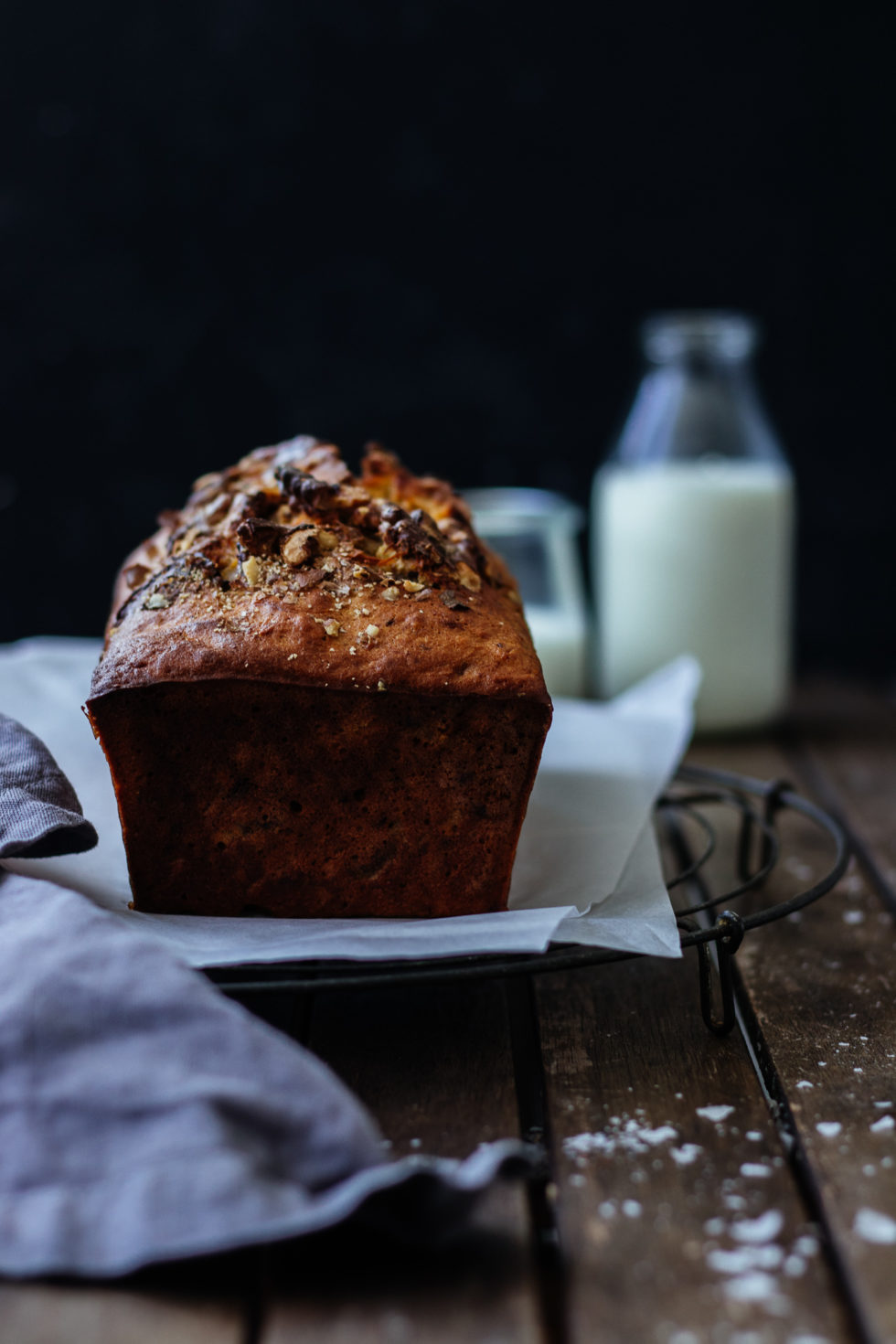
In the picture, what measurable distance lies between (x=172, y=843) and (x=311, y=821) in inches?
4.6

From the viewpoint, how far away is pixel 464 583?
3.54ft

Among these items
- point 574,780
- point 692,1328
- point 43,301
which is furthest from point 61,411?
point 692,1328

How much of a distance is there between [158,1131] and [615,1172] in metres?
0.28

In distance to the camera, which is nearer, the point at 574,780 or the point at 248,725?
the point at 248,725

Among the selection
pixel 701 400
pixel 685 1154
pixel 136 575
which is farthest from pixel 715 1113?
pixel 701 400

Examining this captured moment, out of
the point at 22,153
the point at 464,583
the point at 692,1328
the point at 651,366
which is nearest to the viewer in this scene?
the point at 692,1328

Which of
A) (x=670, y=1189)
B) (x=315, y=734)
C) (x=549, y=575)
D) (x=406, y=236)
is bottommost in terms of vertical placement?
(x=549, y=575)

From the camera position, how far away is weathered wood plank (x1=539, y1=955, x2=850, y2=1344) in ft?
2.06

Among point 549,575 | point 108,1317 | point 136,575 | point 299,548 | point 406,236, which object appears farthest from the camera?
point 406,236

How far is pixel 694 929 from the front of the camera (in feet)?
3.24

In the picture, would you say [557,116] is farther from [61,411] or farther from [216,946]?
[216,946]

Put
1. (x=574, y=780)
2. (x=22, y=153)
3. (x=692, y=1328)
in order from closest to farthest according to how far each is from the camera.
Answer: (x=692, y=1328) < (x=574, y=780) < (x=22, y=153)

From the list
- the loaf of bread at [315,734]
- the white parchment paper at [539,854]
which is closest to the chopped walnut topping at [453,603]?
the loaf of bread at [315,734]

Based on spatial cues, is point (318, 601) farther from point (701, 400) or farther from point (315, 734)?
point (701, 400)
